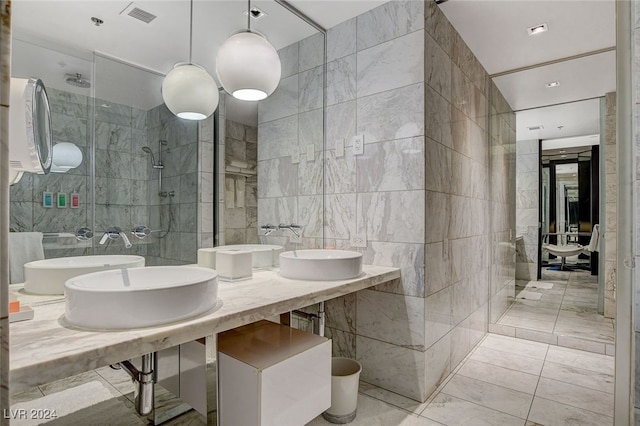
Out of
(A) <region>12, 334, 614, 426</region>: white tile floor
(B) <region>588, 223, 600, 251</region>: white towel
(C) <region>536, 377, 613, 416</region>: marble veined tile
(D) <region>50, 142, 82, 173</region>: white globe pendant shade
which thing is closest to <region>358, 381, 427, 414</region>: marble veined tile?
(A) <region>12, 334, 614, 426</region>: white tile floor

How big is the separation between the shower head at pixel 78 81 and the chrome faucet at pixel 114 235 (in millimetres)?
579

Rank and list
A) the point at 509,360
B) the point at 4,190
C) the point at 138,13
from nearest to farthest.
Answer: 1. the point at 4,190
2. the point at 138,13
3. the point at 509,360

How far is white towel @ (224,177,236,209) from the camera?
77.0 inches

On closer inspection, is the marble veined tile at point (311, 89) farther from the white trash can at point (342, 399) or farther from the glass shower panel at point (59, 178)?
the white trash can at point (342, 399)

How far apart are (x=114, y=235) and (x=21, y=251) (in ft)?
1.01

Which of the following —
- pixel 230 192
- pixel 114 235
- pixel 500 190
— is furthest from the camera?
pixel 500 190

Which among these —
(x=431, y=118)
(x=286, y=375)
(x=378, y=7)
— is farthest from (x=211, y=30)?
(x=286, y=375)

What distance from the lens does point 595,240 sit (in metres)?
2.87

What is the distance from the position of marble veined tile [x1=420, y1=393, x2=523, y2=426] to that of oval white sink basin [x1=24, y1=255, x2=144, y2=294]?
5.93ft

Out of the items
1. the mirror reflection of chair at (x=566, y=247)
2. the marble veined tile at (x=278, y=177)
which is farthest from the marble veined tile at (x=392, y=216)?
the mirror reflection of chair at (x=566, y=247)

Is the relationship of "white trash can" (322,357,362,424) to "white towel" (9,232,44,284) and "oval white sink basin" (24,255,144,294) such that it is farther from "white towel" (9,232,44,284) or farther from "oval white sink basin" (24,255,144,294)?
"white towel" (9,232,44,284)

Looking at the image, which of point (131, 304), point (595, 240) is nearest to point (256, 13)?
point (131, 304)

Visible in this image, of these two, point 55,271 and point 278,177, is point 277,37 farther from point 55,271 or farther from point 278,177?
point 55,271

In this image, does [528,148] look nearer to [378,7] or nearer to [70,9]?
[378,7]
